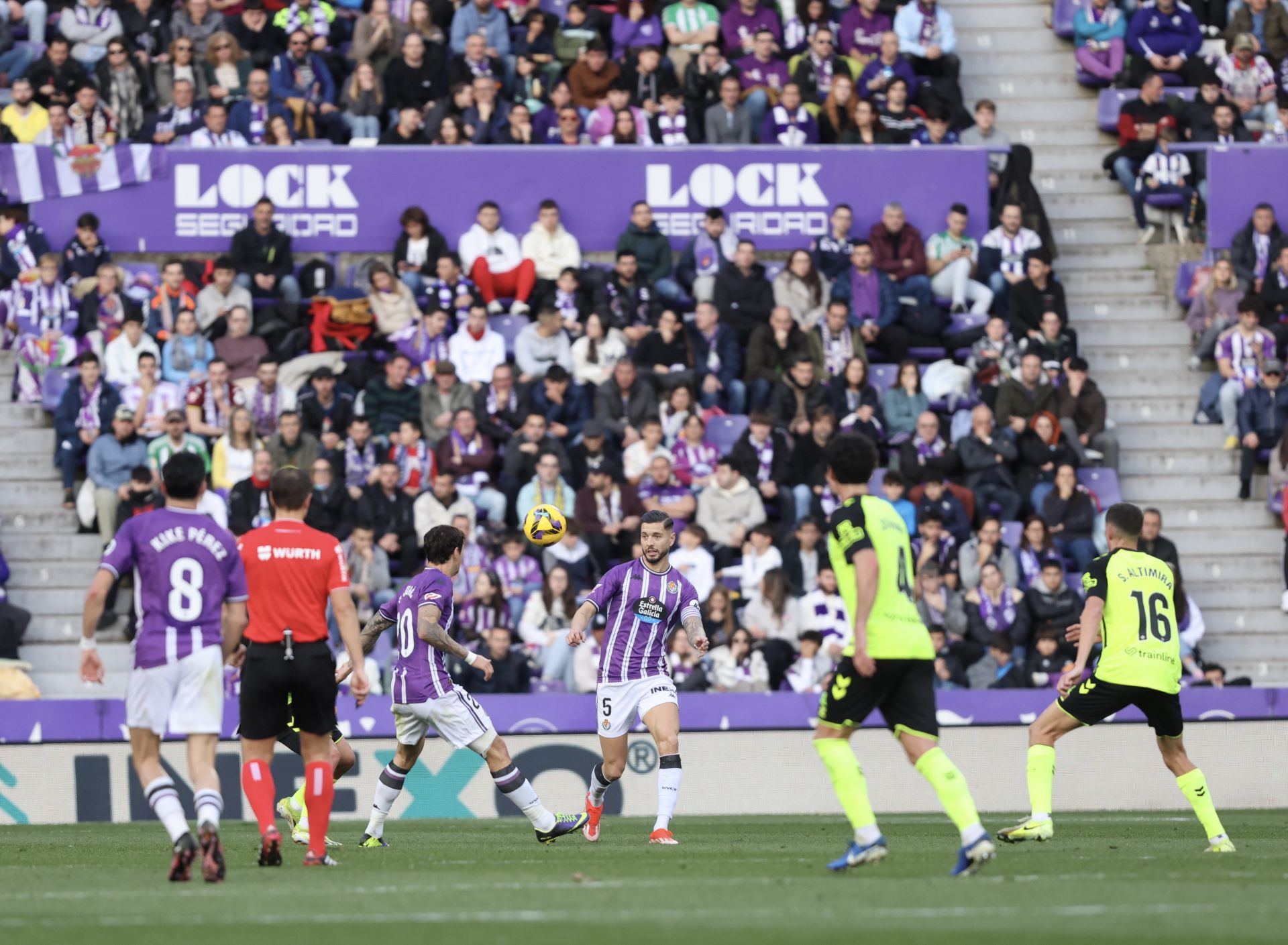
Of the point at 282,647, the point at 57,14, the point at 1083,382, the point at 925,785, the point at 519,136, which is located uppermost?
the point at 57,14

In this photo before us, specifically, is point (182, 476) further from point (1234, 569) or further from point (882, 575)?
point (1234, 569)

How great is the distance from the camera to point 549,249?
23.6 metres

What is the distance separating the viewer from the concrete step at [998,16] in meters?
27.6

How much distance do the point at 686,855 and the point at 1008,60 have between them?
59.0 ft

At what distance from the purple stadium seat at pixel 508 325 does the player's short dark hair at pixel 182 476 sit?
13133 millimetres

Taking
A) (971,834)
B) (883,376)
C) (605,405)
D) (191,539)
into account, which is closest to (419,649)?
Result: (191,539)

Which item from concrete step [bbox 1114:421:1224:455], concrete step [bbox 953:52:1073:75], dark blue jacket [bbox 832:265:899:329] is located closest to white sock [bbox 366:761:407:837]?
dark blue jacket [bbox 832:265:899:329]

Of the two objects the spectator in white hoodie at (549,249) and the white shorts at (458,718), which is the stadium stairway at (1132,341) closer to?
the spectator in white hoodie at (549,249)

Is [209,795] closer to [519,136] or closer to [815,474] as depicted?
[815,474]

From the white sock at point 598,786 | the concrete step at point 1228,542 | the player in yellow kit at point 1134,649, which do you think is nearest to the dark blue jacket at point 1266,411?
the concrete step at point 1228,542

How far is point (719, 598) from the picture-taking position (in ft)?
64.5

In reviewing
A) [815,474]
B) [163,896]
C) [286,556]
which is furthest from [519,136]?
[163,896]

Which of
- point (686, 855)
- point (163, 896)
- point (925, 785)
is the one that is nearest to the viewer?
point (163, 896)

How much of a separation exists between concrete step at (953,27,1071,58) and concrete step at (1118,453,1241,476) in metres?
6.62
